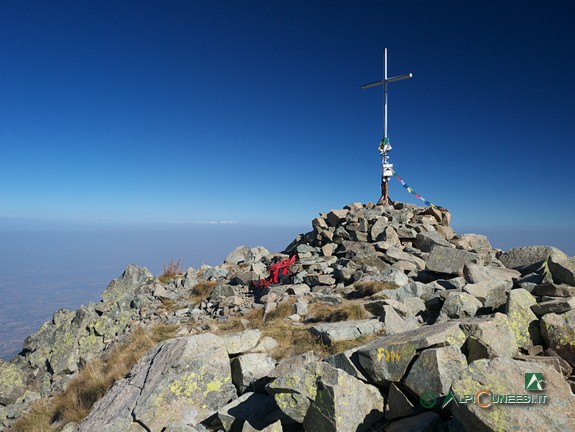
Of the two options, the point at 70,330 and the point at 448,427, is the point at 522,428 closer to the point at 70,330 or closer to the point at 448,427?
the point at 448,427

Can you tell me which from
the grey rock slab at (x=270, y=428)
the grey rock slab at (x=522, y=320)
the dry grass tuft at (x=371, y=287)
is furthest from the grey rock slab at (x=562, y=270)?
the grey rock slab at (x=270, y=428)

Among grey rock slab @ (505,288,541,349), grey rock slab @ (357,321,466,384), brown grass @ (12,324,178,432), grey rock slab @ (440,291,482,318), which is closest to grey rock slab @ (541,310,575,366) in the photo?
grey rock slab @ (505,288,541,349)

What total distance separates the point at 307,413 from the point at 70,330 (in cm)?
1571

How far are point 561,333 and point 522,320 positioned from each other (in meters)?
0.78

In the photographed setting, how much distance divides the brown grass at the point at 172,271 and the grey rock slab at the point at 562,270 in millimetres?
20862

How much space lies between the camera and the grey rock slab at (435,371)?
17.5 feet

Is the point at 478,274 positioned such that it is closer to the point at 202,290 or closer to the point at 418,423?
the point at 418,423

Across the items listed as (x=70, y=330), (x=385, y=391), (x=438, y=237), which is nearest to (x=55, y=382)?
(x=70, y=330)

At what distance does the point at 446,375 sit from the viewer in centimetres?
535

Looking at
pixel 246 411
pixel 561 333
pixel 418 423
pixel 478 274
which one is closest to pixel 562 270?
pixel 478 274

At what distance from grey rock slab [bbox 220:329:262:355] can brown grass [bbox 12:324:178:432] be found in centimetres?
402

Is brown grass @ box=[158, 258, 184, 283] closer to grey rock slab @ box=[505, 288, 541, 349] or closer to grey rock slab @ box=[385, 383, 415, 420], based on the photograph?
grey rock slab @ box=[385, 383, 415, 420]

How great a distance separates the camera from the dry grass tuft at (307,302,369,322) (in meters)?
10.9

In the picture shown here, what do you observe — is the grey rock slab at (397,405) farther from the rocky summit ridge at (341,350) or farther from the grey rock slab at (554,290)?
the grey rock slab at (554,290)
